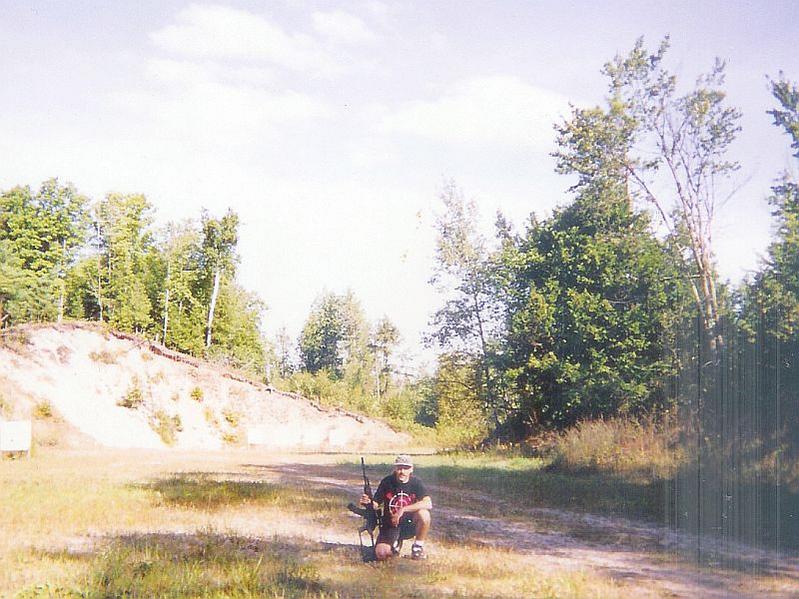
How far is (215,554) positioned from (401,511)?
7.79ft

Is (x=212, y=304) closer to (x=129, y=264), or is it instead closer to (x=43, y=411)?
(x=129, y=264)

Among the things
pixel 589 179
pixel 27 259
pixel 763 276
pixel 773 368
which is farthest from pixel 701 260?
pixel 27 259

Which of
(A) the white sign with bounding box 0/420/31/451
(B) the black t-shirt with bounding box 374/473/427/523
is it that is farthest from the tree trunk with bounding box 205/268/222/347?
(B) the black t-shirt with bounding box 374/473/427/523

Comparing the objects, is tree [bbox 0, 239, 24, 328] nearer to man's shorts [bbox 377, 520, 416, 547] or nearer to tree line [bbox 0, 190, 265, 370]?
tree line [bbox 0, 190, 265, 370]

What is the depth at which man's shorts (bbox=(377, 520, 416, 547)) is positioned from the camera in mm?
9367

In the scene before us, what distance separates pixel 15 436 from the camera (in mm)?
26078

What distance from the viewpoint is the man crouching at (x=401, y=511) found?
9.36 meters

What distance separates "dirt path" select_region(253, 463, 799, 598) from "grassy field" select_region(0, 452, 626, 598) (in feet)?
1.59

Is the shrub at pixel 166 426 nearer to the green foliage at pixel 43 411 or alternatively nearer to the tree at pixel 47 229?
the green foliage at pixel 43 411

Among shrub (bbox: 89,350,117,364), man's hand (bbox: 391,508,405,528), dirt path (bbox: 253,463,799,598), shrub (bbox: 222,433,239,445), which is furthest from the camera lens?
shrub (bbox: 222,433,239,445)

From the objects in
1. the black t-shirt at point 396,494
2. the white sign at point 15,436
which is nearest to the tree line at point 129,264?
the white sign at point 15,436

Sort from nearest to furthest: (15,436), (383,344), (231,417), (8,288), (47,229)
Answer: (15,436) < (8,288) < (231,417) < (47,229) < (383,344)

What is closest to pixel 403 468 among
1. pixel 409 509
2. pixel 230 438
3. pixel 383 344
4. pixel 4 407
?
pixel 409 509

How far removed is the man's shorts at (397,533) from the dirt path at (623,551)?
1073 millimetres
